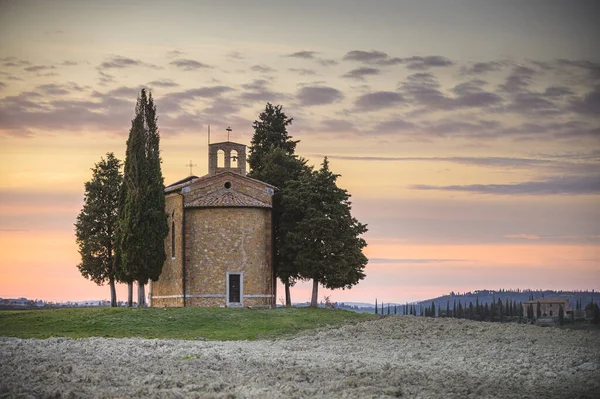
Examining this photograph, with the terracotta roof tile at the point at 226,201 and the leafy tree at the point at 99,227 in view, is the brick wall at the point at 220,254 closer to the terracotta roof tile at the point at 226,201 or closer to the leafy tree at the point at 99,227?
the terracotta roof tile at the point at 226,201

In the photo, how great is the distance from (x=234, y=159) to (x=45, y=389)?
40.2m

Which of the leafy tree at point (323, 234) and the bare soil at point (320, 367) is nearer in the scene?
the bare soil at point (320, 367)

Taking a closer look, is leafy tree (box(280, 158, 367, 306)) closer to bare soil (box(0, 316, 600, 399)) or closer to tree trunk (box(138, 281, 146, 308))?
tree trunk (box(138, 281, 146, 308))

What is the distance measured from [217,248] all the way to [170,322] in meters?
9.79

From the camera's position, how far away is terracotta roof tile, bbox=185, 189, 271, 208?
5550 centimetres

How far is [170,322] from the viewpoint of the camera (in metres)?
46.4

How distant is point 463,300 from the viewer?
194 ft

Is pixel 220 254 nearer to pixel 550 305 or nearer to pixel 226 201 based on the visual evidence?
pixel 226 201

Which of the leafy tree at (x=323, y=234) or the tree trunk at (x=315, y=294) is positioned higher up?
the leafy tree at (x=323, y=234)

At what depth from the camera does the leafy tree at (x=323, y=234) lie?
5522 cm

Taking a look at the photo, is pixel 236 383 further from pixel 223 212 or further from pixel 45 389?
pixel 223 212

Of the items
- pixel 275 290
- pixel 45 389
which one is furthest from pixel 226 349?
pixel 275 290

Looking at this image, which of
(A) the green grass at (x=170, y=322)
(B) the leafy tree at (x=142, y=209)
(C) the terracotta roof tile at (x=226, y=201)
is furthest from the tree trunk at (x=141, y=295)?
(C) the terracotta roof tile at (x=226, y=201)

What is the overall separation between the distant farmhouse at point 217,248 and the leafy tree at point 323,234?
1.84 metres
